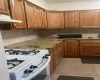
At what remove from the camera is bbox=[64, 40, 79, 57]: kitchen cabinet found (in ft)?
14.7

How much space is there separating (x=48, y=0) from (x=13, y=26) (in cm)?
281

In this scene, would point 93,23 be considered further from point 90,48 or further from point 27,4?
point 27,4

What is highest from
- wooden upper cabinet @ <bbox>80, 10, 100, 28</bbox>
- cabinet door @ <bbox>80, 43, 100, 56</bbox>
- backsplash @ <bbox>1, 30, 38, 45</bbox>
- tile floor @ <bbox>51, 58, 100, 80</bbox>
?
wooden upper cabinet @ <bbox>80, 10, 100, 28</bbox>

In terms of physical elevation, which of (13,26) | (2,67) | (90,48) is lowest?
(90,48)

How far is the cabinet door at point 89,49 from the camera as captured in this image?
172 inches

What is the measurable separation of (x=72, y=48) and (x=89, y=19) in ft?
4.04

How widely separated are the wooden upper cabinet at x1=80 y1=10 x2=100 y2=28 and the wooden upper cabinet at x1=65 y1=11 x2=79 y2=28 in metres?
0.18

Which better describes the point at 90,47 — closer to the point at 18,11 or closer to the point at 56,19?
the point at 56,19

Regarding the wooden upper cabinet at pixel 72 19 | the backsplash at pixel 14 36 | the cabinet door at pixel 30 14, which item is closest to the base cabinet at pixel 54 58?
the cabinet door at pixel 30 14

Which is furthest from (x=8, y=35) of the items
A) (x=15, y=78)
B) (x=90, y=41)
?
(x=90, y=41)

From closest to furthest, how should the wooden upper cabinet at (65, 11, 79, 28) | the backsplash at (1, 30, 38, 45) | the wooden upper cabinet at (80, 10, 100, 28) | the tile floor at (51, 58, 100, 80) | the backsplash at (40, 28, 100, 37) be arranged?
the backsplash at (1, 30, 38, 45), the tile floor at (51, 58, 100, 80), the wooden upper cabinet at (80, 10, 100, 28), the wooden upper cabinet at (65, 11, 79, 28), the backsplash at (40, 28, 100, 37)

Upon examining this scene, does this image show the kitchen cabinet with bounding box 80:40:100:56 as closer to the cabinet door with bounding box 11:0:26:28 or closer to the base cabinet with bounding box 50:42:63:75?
the base cabinet with bounding box 50:42:63:75

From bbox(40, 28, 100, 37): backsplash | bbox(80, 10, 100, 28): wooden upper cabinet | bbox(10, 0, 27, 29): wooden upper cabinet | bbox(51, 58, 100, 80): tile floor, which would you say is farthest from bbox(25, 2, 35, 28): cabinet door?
bbox(80, 10, 100, 28): wooden upper cabinet

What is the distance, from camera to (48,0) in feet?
15.0
